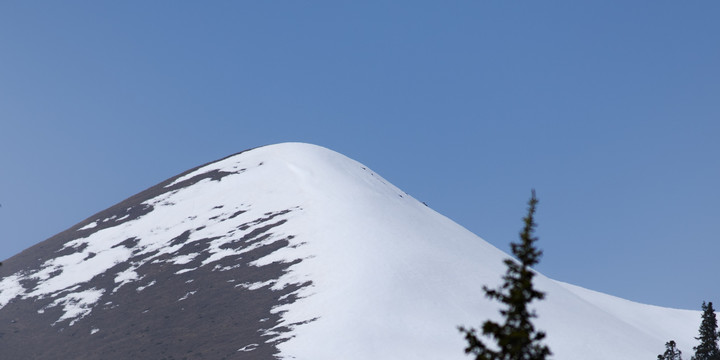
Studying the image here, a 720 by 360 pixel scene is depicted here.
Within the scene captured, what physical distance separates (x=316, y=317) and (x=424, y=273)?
15.6 metres

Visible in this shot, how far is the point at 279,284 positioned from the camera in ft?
268

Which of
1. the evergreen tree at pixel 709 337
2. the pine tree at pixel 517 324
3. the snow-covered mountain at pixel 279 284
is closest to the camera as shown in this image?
the pine tree at pixel 517 324

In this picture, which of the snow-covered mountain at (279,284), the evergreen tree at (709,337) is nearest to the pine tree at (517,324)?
the evergreen tree at (709,337)

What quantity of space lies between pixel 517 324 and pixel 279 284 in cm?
6871

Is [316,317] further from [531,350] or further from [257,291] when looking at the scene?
[531,350]

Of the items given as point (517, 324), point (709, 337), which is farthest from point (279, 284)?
point (517, 324)

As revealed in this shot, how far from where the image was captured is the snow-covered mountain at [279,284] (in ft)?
235

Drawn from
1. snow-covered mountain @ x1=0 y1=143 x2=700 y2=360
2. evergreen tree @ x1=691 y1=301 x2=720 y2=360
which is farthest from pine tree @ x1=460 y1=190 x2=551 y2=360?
snow-covered mountain @ x1=0 y1=143 x2=700 y2=360

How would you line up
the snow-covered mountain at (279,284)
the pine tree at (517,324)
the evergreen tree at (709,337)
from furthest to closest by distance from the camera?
the snow-covered mountain at (279,284) < the evergreen tree at (709,337) < the pine tree at (517,324)

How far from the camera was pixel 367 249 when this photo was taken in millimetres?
88250

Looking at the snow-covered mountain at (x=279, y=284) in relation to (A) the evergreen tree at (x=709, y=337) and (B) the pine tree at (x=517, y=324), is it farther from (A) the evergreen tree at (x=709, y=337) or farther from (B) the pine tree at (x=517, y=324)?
(B) the pine tree at (x=517, y=324)

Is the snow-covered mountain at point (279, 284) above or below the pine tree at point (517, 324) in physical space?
above

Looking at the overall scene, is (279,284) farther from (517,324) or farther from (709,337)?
(517,324)

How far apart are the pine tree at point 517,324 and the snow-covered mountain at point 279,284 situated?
5096 cm
